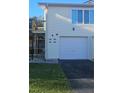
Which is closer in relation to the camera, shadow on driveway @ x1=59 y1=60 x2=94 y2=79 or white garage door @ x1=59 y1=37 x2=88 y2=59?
shadow on driveway @ x1=59 y1=60 x2=94 y2=79

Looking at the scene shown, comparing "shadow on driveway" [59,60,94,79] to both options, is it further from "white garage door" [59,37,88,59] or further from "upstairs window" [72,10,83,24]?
"upstairs window" [72,10,83,24]

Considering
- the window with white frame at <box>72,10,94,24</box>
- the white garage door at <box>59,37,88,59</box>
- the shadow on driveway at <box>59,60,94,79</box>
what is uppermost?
the window with white frame at <box>72,10,94,24</box>

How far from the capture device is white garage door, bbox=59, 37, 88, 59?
34.2 metres

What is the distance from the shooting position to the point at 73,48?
34.5 m

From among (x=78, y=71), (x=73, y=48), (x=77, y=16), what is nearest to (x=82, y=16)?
(x=77, y=16)

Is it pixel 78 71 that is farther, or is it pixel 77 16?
pixel 77 16

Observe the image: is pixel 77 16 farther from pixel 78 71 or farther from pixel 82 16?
pixel 78 71

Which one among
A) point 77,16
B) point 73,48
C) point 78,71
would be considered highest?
point 77,16

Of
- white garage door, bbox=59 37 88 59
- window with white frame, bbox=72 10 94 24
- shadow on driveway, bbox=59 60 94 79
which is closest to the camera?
shadow on driveway, bbox=59 60 94 79

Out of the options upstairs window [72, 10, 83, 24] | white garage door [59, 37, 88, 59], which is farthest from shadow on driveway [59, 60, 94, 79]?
upstairs window [72, 10, 83, 24]

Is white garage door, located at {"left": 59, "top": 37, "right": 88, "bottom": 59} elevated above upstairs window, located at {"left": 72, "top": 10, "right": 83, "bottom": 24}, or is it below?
below
